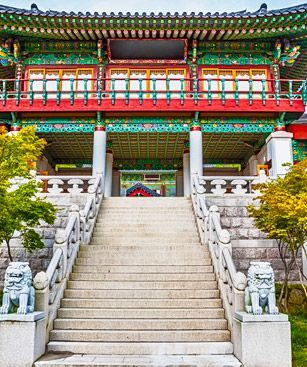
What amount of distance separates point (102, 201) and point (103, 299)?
588 centimetres

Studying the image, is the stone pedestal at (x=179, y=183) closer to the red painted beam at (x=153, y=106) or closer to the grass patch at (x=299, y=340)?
the red painted beam at (x=153, y=106)

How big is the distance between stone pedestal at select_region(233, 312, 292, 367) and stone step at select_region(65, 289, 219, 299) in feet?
5.92

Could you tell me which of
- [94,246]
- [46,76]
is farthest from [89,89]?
[94,246]

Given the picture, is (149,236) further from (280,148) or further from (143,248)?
(280,148)

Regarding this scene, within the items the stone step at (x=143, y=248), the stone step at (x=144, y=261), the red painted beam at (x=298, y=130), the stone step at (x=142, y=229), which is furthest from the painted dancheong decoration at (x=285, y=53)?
the stone step at (x=144, y=261)

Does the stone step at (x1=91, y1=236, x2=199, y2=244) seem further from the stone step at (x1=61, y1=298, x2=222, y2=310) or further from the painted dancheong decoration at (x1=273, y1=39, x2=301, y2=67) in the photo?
the painted dancheong decoration at (x1=273, y1=39, x2=301, y2=67)

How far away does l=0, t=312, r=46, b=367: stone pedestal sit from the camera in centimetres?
567

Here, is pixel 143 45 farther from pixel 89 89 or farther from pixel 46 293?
pixel 46 293

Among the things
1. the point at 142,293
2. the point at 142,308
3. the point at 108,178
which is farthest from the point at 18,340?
the point at 108,178

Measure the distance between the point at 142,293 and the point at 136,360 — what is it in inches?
72.0

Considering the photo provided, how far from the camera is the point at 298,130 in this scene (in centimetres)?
1677

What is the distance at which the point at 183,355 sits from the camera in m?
6.20

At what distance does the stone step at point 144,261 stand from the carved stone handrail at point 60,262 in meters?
0.35

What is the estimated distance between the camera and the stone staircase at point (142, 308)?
621cm
